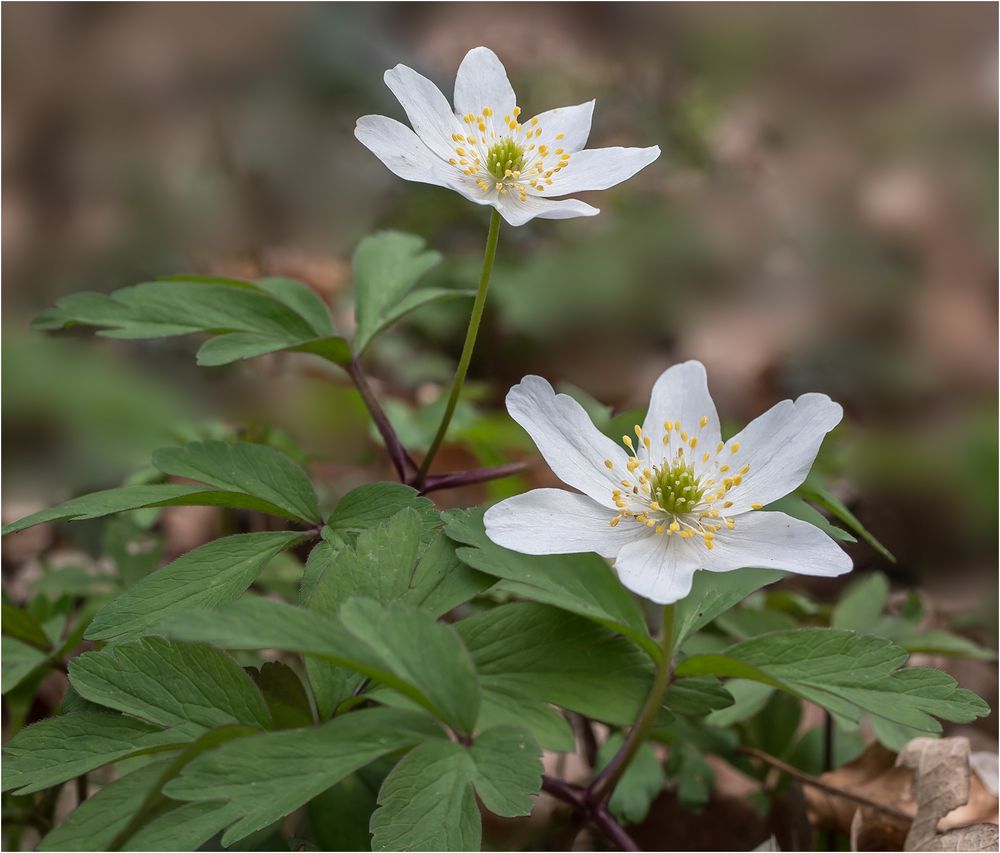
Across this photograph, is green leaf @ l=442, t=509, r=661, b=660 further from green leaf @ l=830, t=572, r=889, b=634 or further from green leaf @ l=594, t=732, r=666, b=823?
green leaf @ l=830, t=572, r=889, b=634

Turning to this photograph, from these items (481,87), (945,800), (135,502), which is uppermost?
(481,87)

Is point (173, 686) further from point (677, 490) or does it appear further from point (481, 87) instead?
point (481, 87)

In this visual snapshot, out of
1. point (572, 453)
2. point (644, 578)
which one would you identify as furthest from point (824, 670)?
point (572, 453)

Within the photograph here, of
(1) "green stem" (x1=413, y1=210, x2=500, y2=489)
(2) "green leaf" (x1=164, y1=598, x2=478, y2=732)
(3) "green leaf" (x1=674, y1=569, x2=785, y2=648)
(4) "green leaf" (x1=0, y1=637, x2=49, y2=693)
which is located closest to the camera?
(2) "green leaf" (x1=164, y1=598, x2=478, y2=732)

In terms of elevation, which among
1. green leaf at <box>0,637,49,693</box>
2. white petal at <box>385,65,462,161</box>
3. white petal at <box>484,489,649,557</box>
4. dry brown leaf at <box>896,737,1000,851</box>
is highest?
white petal at <box>385,65,462,161</box>

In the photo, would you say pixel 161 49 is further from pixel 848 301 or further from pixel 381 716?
pixel 381 716

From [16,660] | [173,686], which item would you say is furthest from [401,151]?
[16,660]

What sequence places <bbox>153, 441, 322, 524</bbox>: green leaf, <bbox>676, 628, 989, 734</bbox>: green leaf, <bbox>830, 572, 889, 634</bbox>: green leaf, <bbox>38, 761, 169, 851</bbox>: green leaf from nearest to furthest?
<bbox>38, 761, 169, 851</bbox>: green leaf
<bbox>676, 628, 989, 734</bbox>: green leaf
<bbox>153, 441, 322, 524</bbox>: green leaf
<bbox>830, 572, 889, 634</bbox>: green leaf

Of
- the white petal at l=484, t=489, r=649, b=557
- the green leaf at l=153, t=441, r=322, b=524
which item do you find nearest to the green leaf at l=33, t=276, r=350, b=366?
the green leaf at l=153, t=441, r=322, b=524
